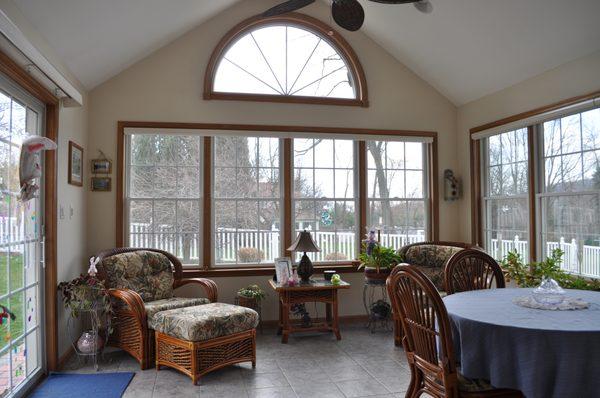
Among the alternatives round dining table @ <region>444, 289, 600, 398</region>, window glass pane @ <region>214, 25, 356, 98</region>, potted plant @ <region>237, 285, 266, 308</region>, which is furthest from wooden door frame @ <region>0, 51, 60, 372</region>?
round dining table @ <region>444, 289, 600, 398</region>

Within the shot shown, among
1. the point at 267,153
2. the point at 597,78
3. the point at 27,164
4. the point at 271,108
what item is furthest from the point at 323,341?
the point at 597,78

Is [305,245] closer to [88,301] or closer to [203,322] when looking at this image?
[203,322]

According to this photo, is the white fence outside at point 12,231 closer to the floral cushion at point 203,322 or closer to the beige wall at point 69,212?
the beige wall at point 69,212

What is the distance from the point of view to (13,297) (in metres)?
2.88

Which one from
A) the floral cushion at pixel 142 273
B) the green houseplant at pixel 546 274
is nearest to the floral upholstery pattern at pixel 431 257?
the green houseplant at pixel 546 274

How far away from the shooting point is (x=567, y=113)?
13.0ft

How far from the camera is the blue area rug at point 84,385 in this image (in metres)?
3.10

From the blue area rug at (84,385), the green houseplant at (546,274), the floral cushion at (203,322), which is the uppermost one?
the green houseplant at (546,274)

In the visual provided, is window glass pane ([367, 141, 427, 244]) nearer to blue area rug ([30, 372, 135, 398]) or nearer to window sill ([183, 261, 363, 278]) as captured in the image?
window sill ([183, 261, 363, 278])

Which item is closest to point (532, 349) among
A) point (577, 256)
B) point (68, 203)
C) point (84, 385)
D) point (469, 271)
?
point (469, 271)

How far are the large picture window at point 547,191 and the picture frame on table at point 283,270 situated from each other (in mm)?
2300

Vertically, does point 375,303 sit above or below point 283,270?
below

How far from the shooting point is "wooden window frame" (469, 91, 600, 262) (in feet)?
13.4

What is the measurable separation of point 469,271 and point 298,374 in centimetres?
151
